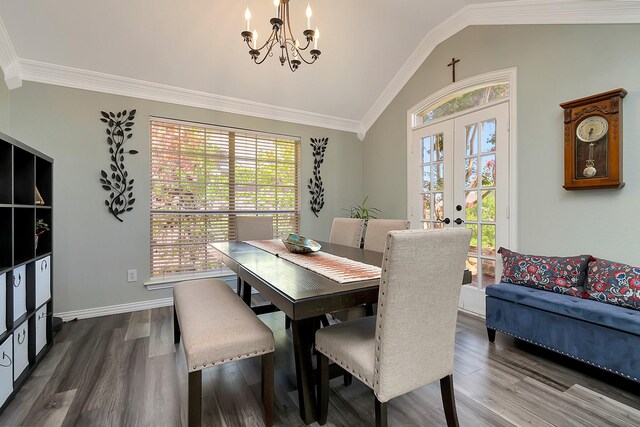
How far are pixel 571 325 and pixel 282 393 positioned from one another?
1.97 meters

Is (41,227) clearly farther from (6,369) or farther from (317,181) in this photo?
(317,181)

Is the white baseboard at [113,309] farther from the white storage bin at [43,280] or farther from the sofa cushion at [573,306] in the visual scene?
the sofa cushion at [573,306]

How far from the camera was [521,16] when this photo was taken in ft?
8.62

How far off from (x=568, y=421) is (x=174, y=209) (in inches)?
149

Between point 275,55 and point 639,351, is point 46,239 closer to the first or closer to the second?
point 275,55

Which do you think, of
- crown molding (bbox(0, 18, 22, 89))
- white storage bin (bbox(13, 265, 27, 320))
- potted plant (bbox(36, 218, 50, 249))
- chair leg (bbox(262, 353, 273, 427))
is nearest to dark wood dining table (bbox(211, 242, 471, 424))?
chair leg (bbox(262, 353, 273, 427))

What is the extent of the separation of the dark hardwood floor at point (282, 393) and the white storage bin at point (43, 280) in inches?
17.8

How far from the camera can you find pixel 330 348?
1.44 m

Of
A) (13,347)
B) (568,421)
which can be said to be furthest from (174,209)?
(568,421)

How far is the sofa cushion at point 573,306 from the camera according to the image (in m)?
1.74

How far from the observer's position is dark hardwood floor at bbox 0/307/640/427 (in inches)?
60.7

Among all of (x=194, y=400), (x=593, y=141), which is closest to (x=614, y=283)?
(x=593, y=141)

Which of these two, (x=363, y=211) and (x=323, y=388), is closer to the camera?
(x=323, y=388)

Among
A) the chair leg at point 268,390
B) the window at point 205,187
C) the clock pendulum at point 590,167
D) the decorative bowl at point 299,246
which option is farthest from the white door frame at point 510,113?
the chair leg at point 268,390
